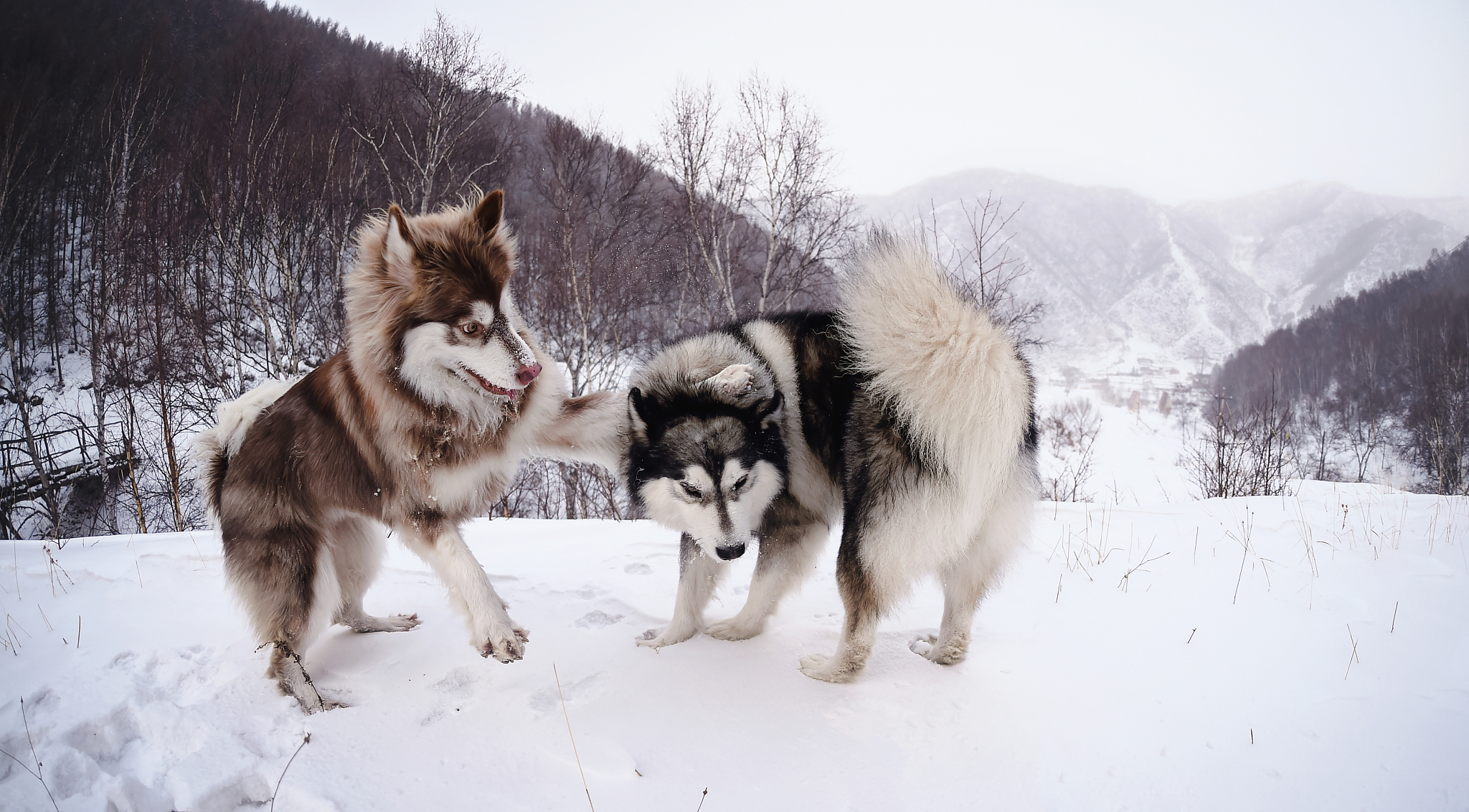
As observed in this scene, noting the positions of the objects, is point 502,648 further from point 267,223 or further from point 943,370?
point 267,223

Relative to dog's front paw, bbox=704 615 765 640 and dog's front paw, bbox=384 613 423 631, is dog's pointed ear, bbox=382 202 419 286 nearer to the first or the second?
dog's front paw, bbox=384 613 423 631

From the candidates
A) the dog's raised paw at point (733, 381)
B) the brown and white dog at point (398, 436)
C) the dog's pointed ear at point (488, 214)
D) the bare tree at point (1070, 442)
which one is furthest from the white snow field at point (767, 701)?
the bare tree at point (1070, 442)

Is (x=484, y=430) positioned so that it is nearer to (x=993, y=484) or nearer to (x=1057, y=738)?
(x=993, y=484)

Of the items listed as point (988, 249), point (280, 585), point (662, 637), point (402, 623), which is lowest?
point (402, 623)

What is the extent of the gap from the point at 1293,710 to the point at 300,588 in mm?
3955

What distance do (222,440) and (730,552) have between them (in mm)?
2452

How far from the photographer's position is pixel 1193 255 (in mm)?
46656

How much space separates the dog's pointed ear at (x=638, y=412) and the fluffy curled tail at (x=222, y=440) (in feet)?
5.40

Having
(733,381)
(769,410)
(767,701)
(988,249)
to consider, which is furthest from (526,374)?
(988,249)

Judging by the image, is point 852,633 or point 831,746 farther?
point 852,633

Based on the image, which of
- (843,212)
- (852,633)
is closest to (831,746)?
(852,633)

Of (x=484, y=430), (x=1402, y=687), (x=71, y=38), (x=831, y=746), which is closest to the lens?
(x=831, y=746)

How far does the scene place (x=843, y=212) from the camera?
15.0 m

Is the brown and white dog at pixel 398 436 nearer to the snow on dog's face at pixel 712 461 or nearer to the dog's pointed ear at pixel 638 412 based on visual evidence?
the dog's pointed ear at pixel 638 412
